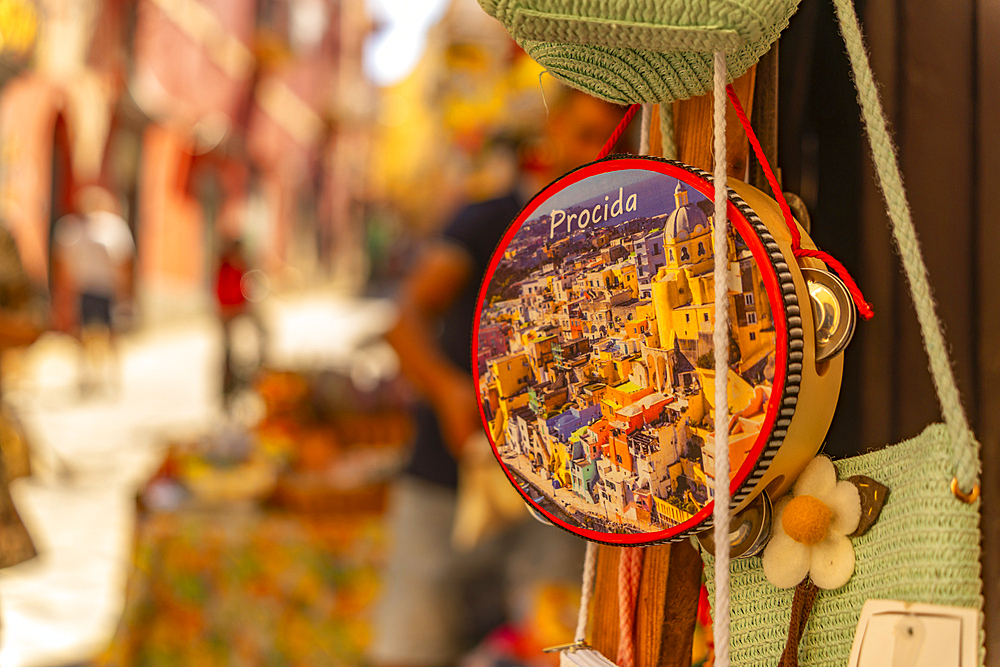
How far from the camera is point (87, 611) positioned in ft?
7.11

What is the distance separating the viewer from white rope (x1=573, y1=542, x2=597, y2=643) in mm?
344

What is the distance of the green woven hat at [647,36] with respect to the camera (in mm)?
242

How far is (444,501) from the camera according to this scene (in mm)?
1440

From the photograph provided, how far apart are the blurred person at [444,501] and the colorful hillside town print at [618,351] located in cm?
100

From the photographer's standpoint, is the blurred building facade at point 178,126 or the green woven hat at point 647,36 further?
the blurred building facade at point 178,126

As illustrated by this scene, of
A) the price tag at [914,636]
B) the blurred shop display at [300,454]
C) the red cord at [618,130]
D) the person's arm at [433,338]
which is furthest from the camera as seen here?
the blurred shop display at [300,454]

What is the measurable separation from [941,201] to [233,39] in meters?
11.1

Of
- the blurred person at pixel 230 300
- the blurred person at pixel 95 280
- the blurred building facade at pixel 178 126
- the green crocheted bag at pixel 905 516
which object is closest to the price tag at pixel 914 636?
the green crocheted bag at pixel 905 516

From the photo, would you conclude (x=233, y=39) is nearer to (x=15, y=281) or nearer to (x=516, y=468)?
(x=15, y=281)

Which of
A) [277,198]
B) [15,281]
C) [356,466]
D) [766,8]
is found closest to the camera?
[766,8]

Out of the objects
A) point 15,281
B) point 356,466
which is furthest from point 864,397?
point 356,466

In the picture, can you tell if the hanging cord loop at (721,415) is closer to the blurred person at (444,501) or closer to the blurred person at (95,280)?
the blurred person at (444,501)

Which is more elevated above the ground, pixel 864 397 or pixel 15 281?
pixel 15 281

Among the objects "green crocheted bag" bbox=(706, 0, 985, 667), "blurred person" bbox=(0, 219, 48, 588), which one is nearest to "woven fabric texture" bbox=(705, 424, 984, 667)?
"green crocheted bag" bbox=(706, 0, 985, 667)
